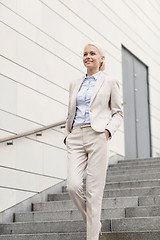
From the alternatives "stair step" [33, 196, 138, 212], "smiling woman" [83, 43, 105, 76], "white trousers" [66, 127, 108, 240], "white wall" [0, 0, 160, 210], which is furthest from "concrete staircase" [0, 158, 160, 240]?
"smiling woman" [83, 43, 105, 76]

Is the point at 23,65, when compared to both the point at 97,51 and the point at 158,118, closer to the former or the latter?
the point at 97,51

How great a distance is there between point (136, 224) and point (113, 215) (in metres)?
0.68

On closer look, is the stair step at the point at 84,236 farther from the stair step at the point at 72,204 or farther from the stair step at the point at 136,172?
the stair step at the point at 136,172

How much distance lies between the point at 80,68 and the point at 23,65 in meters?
1.89

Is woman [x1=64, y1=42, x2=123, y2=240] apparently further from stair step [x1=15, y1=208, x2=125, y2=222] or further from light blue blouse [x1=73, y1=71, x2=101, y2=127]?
stair step [x1=15, y1=208, x2=125, y2=222]

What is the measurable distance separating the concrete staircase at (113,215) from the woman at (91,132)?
2.45ft

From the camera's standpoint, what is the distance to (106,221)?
514cm

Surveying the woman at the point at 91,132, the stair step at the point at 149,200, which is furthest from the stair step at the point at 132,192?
the woman at the point at 91,132

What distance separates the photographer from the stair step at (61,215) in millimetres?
5578

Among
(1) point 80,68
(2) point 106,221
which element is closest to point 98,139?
(2) point 106,221

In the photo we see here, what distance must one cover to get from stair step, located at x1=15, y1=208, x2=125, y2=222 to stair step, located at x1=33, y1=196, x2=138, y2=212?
306 millimetres

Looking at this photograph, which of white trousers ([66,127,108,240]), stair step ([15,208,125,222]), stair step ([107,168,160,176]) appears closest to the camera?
white trousers ([66,127,108,240])

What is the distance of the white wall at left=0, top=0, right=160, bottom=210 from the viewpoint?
21.8ft

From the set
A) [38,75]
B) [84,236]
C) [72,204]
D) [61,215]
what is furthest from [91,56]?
[38,75]
